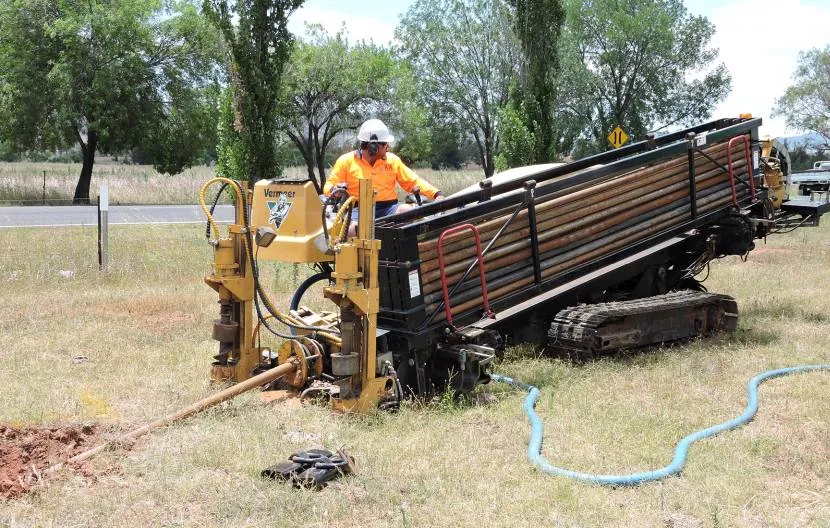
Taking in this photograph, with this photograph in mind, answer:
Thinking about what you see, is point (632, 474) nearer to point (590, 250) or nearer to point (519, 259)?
point (519, 259)

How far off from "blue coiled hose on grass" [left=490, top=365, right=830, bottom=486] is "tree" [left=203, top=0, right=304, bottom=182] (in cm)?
704

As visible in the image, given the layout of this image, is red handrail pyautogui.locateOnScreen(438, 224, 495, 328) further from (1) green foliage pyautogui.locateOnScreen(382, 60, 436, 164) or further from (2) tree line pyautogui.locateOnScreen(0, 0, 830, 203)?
(1) green foliage pyautogui.locateOnScreen(382, 60, 436, 164)

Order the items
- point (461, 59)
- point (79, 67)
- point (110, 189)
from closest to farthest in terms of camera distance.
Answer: point (79, 67) < point (110, 189) < point (461, 59)

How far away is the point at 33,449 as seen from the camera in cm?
504

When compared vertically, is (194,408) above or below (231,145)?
below

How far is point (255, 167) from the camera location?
491 inches

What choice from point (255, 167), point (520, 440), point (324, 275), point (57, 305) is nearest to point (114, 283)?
point (57, 305)

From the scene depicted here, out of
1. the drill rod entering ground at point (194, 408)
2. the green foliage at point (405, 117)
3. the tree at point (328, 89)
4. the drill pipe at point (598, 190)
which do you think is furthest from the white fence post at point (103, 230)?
the green foliage at point (405, 117)

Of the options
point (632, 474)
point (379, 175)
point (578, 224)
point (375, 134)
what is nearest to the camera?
point (632, 474)

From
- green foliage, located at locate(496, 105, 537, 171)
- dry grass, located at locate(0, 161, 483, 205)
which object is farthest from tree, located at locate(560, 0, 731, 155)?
green foliage, located at locate(496, 105, 537, 171)

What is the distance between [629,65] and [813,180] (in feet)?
124

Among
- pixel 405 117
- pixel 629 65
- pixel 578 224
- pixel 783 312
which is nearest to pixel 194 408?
pixel 578 224

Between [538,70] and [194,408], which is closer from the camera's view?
[194,408]

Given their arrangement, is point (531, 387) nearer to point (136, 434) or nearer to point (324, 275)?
point (324, 275)
